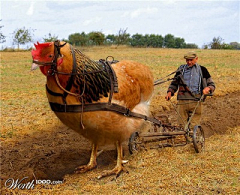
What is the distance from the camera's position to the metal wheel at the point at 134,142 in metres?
6.18

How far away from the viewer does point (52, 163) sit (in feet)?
20.6

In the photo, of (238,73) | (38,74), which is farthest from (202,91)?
(38,74)

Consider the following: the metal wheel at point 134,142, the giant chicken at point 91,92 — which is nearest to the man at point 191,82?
the metal wheel at point 134,142

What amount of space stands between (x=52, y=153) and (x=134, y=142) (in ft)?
6.00

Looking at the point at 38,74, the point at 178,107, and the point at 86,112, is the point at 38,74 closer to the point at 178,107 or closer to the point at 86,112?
the point at 178,107

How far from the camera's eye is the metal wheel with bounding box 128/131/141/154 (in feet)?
20.3

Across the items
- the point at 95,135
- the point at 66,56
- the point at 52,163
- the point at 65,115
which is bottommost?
the point at 52,163

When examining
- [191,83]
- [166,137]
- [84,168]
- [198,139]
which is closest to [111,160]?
[84,168]

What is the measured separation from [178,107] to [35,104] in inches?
213

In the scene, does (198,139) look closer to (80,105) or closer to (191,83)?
(191,83)

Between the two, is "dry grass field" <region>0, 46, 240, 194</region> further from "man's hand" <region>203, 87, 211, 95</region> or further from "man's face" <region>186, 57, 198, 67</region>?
"man's face" <region>186, 57, 198, 67</region>

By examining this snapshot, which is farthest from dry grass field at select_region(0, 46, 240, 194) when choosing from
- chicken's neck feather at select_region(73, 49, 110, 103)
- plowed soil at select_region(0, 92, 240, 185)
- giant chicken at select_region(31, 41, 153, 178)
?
chicken's neck feather at select_region(73, 49, 110, 103)

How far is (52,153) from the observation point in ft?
22.4

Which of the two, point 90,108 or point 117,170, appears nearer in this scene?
point 90,108
